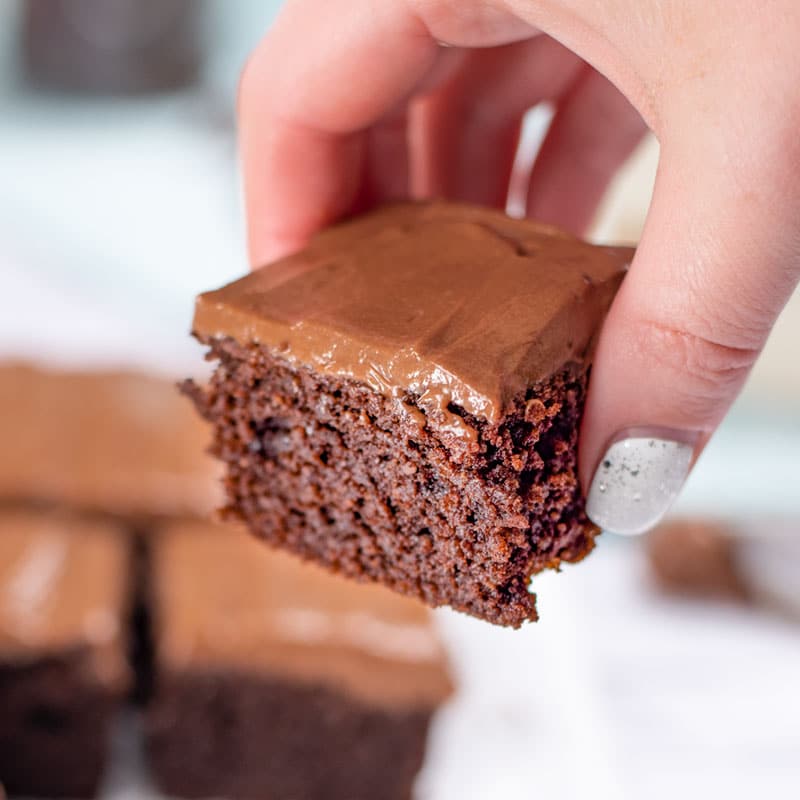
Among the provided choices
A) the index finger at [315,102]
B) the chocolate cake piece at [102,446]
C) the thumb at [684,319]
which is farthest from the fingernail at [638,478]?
the chocolate cake piece at [102,446]

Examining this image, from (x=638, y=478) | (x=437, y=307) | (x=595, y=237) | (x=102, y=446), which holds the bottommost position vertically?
(x=102, y=446)

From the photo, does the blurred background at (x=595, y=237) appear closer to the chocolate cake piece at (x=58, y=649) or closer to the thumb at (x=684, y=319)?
the chocolate cake piece at (x=58, y=649)

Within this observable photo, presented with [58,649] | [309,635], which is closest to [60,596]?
[58,649]

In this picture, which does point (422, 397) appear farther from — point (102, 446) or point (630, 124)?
point (102, 446)

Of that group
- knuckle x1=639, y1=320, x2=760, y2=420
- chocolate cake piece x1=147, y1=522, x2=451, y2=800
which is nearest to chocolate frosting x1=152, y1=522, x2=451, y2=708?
chocolate cake piece x1=147, y1=522, x2=451, y2=800

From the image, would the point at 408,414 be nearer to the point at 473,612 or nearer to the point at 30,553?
the point at 473,612

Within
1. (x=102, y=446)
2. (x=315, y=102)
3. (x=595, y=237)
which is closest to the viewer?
Answer: (x=315, y=102)

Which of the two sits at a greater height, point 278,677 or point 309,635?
point 309,635

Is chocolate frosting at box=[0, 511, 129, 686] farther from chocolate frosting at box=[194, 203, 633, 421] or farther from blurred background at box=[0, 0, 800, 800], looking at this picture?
chocolate frosting at box=[194, 203, 633, 421]
